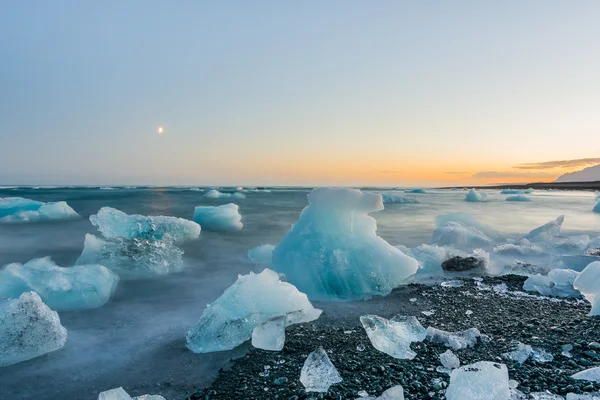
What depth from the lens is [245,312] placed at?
10.4 ft

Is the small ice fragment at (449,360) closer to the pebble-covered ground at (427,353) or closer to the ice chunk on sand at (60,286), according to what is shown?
the pebble-covered ground at (427,353)

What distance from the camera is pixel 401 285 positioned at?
15.5 feet

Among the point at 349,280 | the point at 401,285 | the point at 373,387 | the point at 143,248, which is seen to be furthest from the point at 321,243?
the point at 143,248

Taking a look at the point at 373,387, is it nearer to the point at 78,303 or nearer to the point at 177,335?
the point at 177,335

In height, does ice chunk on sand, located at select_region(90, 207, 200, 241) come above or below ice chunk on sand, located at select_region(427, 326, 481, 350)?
above

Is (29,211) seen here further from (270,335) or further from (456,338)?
(456,338)

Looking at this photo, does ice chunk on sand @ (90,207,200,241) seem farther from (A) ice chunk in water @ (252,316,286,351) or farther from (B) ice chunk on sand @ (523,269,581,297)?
(B) ice chunk on sand @ (523,269,581,297)

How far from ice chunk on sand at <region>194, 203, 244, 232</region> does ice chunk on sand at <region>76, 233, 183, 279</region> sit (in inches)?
185

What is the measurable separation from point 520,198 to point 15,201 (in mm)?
35852

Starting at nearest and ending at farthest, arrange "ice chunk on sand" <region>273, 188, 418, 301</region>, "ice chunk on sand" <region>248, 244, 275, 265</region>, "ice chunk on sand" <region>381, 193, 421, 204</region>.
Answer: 1. "ice chunk on sand" <region>273, 188, 418, 301</region>
2. "ice chunk on sand" <region>248, 244, 275, 265</region>
3. "ice chunk on sand" <region>381, 193, 421, 204</region>

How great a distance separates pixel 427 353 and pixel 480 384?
61 cm

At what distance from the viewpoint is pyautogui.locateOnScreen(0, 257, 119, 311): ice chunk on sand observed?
389 centimetres

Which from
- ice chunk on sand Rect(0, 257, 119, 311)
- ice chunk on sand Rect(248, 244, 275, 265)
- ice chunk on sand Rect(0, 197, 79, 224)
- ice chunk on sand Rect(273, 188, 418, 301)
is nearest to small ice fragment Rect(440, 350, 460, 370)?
ice chunk on sand Rect(273, 188, 418, 301)

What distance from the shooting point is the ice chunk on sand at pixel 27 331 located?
2.81 m
